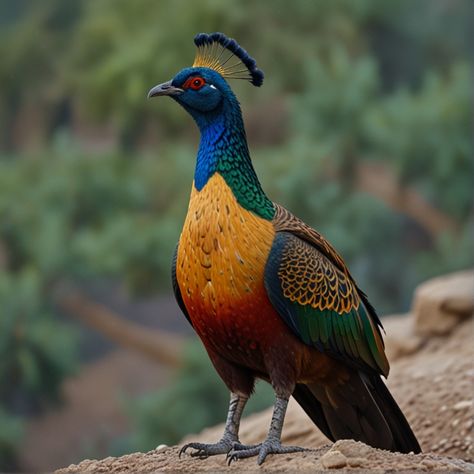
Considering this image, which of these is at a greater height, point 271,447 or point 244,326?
point 244,326

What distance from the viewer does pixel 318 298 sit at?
3.27 m

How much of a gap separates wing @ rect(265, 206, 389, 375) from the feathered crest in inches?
18.5

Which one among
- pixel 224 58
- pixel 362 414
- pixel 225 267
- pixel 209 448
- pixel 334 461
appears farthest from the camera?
pixel 362 414

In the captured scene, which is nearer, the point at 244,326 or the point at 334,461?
the point at 334,461

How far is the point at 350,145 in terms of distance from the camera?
10016 mm

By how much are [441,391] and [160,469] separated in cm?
179

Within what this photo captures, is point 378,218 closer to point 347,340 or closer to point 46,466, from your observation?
point 46,466

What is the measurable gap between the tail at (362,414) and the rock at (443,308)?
78.4 inches

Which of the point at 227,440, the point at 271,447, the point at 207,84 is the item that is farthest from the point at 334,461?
the point at 207,84

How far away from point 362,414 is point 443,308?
2140 mm

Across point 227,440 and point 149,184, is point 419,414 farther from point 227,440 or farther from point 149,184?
point 149,184

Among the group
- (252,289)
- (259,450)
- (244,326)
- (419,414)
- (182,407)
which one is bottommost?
(182,407)

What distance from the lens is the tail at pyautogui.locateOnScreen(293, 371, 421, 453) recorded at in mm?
3441

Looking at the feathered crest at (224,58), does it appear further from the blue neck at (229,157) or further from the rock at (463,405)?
the rock at (463,405)
